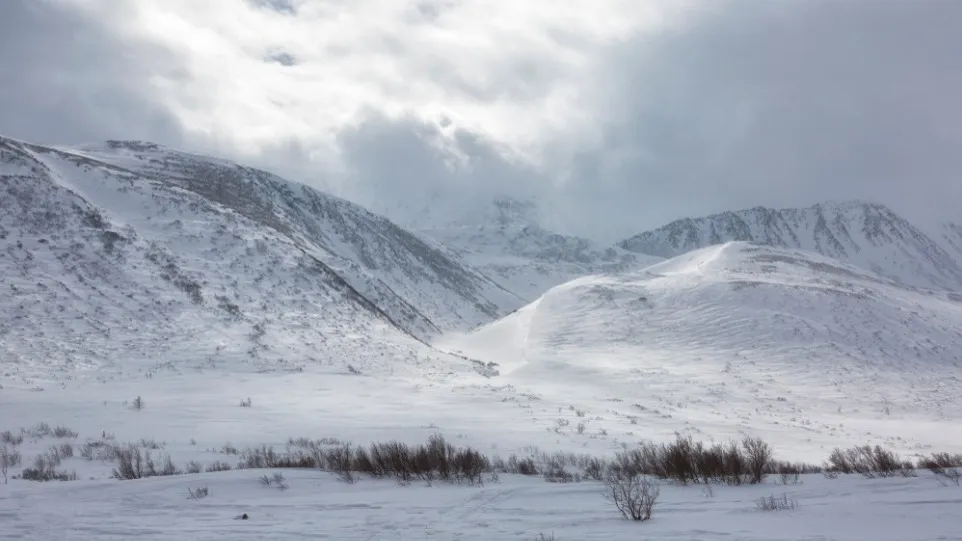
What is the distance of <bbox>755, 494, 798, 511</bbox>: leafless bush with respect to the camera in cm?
661

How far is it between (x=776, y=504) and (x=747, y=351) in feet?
116

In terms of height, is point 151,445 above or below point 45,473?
above

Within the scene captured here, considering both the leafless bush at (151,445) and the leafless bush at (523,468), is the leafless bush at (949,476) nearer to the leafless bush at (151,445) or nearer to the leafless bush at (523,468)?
the leafless bush at (523,468)

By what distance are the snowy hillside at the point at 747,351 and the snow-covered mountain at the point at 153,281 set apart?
39.0 ft

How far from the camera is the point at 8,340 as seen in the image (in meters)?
25.1

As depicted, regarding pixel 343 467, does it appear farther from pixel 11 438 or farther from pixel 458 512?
pixel 11 438

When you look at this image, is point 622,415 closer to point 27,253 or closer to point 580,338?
point 580,338

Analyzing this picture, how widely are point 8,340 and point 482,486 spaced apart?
86.3 feet

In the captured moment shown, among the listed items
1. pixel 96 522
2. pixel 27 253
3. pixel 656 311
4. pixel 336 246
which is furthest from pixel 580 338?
pixel 336 246

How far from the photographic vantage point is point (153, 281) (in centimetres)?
3516

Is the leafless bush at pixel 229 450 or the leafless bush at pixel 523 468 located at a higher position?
the leafless bush at pixel 229 450

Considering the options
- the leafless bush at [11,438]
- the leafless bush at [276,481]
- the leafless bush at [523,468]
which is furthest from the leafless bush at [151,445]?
the leafless bush at [523,468]

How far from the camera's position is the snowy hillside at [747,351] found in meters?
26.0

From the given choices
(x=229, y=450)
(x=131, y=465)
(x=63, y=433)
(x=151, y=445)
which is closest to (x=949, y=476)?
(x=131, y=465)
